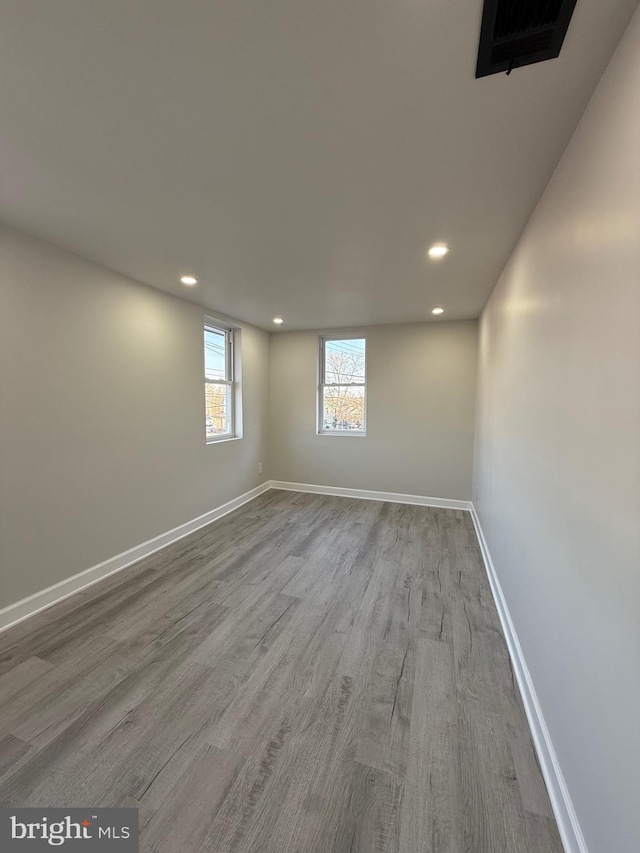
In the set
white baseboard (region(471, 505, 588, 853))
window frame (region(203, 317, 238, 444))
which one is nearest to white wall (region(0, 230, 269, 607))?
window frame (region(203, 317, 238, 444))

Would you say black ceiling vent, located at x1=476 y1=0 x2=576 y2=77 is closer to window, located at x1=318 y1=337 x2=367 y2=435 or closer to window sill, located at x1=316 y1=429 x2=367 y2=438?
window, located at x1=318 y1=337 x2=367 y2=435

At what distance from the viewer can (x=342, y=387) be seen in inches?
195

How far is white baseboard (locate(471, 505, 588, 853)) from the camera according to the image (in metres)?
1.04

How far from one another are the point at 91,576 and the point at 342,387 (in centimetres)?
361

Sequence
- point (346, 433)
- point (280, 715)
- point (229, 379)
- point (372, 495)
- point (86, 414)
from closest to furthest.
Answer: point (280, 715) < point (86, 414) < point (229, 379) < point (372, 495) < point (346, 433)

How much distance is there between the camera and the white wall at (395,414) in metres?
4.32

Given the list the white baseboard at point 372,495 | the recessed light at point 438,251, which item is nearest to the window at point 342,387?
the white baseboard at point 372,495

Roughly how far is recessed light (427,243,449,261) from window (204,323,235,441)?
262 cm

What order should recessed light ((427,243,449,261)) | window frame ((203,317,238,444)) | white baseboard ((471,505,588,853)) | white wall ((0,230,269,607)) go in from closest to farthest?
white baseboard ((471,505,588,853)) < white wall ((0,230,269,607)) < recessed light ((427,243,449,261)) < window frame ((203,317,238,444))

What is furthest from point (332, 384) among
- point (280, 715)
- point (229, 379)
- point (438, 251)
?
point (280, 715)

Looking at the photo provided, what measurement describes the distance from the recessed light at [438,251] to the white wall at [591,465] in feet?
1.96

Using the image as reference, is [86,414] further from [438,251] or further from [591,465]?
[591,465]

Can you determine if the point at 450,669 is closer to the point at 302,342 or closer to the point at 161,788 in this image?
the point at 161,788

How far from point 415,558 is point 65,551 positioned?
2.78m
